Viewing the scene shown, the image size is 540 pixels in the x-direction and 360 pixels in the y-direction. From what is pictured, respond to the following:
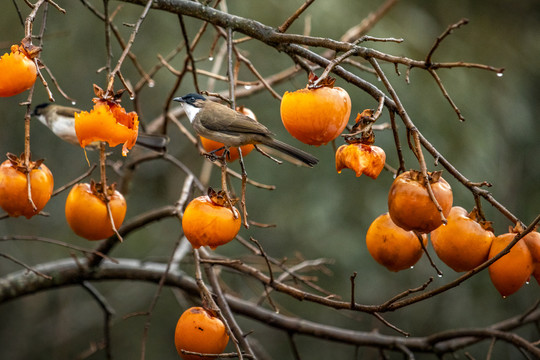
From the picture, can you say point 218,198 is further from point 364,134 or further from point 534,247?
point 534,247

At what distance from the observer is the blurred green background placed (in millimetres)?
4375

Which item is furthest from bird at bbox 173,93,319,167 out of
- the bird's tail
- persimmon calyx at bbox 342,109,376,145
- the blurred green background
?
the blurred green background

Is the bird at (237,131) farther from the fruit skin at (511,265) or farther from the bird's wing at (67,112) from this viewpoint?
the bird's wing at (67,112)

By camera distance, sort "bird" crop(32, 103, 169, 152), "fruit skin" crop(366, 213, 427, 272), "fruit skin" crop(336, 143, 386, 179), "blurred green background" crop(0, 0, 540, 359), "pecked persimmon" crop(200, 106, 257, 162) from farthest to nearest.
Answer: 1. "blurred green background" crop(0, 0, 540, 359)
2. "bird" crop(32, 103, 169, 152)
3. "pecked persimmon" crop(200, 106, 257, 162)
4. "fruit skin" crop(366, 213, 427, 272)
5. "fruit skin" crop(336, 143, 386, 179)

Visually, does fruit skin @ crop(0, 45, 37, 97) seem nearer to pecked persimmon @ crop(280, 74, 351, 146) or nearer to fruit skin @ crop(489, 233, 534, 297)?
pecked persimmon @ crop(280, 74, 351, 146)

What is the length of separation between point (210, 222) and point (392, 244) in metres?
0.49

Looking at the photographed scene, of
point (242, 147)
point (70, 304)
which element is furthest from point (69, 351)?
point (242, 147)

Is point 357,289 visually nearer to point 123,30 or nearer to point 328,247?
point 328,247

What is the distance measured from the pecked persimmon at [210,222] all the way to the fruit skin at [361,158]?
0.29 meters

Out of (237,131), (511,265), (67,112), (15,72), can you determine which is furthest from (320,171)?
(15,72)

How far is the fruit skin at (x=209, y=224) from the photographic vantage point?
1377 millimetres

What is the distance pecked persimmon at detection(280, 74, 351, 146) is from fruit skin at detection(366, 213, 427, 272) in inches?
12.0

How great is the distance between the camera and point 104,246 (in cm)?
238

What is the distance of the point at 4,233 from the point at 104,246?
3344mm
